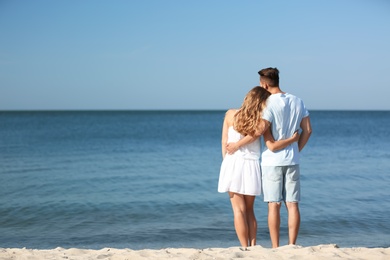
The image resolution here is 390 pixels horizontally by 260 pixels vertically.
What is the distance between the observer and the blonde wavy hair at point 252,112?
5.22 metres

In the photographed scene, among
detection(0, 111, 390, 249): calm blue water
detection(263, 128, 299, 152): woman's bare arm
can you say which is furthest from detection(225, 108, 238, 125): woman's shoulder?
detection(0, 111, 390, 249): calm blue water

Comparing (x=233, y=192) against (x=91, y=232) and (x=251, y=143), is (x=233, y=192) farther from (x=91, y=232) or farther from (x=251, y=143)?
(x=91, y=232)

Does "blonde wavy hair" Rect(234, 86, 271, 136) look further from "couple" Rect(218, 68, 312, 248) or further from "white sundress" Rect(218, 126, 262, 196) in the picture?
"white sundress" Rect(218, 126, 262, 196)

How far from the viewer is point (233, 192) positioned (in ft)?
18.0

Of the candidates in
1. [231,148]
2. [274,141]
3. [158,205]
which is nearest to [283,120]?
[274,141]

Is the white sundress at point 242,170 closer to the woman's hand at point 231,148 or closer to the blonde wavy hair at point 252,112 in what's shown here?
the woman's hand at point 231,148

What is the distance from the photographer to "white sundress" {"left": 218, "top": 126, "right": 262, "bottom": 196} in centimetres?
539

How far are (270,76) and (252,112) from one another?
16.4 inches

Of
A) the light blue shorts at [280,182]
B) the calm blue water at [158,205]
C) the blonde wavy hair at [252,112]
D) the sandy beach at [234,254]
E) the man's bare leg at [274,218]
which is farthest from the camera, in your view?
the calm blue water at [158,205]

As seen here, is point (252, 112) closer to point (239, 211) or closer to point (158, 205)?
point (239, 211)

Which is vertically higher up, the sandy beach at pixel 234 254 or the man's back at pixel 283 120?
the man's back at pixel 283 120

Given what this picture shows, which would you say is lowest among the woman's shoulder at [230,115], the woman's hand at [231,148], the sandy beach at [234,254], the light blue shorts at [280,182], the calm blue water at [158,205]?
the calm blue water at [158,205]

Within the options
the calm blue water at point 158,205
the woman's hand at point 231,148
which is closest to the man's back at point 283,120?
the woman's hand at point 231,148

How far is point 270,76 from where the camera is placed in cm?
531
